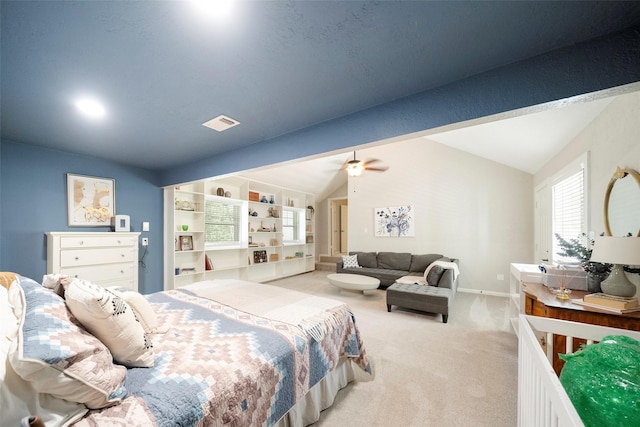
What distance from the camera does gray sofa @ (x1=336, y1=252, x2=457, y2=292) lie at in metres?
5.05

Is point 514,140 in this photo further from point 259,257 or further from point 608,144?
point 259,257

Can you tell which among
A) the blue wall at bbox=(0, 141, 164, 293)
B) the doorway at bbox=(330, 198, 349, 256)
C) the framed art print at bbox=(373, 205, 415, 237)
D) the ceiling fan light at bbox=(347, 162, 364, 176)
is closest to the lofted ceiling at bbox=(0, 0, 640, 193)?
the blue wall at bbox=(0, 141, 164, 293)

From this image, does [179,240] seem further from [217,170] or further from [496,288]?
[496,288]

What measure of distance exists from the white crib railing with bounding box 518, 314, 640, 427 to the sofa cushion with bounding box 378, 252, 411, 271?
4037 millimetres

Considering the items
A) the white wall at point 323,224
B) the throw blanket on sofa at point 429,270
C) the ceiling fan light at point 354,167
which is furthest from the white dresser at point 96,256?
the white wall at point 323,224

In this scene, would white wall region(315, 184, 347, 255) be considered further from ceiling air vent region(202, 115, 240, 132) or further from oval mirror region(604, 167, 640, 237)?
oval mirror region(604, 167, 640, 237)

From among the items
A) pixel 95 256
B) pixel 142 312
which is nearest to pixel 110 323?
pixel 142 312

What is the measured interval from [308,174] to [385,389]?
17.1 feet

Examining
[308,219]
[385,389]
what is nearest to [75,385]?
[385,389]

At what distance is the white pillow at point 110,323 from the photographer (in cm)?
105

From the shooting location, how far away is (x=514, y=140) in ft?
10.7

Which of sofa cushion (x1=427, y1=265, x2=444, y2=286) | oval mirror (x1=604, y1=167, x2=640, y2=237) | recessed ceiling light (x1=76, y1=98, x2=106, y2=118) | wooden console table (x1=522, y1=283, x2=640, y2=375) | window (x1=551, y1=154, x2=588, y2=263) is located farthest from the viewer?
sofa cushion (x1=427, y1=265, x2=444, y2=286)

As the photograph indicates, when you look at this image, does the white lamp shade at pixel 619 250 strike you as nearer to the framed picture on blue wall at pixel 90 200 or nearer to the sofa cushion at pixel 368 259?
the sofa cushion at pixel 368 259

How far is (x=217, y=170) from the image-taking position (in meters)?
3.23
